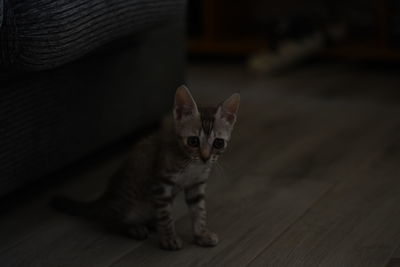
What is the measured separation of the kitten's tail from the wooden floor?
19mm

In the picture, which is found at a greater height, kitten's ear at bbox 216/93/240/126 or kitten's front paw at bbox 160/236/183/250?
kitten's ear at bbox 216/93/240/126

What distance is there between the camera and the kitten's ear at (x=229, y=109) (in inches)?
56.8

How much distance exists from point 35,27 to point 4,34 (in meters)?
0.06

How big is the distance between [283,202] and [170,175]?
39cm

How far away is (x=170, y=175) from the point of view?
1483mm

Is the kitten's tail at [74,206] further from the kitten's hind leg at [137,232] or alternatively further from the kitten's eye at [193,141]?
the kitten's eye at [193,141]

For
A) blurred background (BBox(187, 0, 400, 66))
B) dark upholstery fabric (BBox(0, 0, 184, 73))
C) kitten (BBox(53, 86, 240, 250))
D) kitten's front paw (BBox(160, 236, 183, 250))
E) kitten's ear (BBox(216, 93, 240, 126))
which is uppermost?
dark upholstery fabric (BBox(0, 0, 184, 73))

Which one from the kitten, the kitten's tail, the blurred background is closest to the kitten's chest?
the kitten

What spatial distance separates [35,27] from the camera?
1.39 m

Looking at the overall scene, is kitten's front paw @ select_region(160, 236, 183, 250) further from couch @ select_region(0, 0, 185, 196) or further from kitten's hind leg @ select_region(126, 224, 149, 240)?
couch @ select_region(0, 0, 185, 196)

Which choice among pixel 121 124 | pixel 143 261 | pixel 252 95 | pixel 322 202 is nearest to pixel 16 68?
pixel 143 261

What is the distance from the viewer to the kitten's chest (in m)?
1.48

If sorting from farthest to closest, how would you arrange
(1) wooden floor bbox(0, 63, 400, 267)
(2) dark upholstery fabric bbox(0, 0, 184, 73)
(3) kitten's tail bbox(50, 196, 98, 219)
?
(3) kitten's tail bbox(50, 196, 98, 219), (1) wooden floor bbox(0, 63, 400, 267), (2) dark upholstery fabric bbox(0, 0, 184, 73)

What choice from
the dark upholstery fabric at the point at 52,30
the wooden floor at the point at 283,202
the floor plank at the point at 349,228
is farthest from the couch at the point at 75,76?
the floor plank at the point at 349,228
